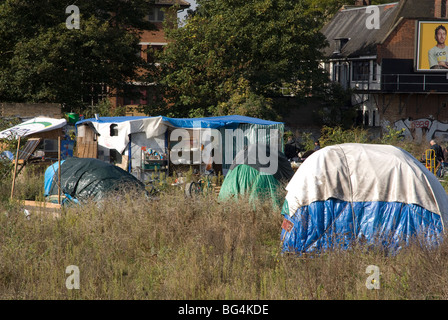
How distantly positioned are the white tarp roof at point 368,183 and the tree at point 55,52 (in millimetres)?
19659

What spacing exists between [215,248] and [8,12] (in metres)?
21.7

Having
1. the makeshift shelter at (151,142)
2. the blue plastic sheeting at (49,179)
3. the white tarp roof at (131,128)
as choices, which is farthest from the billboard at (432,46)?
the blue plastic sheeting at (49,179)

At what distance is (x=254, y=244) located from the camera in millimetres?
9617

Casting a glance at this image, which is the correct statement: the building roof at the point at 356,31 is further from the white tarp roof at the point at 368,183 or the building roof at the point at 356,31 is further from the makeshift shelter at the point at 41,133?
the white tarp roof at the point at 368,183

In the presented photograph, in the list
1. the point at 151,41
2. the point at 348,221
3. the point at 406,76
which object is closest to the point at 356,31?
the point at 406,76

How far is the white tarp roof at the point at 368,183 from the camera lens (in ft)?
31.3

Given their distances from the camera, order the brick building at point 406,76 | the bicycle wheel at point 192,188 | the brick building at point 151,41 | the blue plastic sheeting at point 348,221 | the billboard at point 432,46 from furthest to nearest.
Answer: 1. the brick building at point 406,76
2. the billboard at point 432,46
3. the brick building at point 151,41
4. the bicycle wheel at point 192,188
5. the blue plastic sheeting at point 348,221

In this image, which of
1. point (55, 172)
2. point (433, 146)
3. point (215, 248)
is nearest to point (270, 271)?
point (215, 248)

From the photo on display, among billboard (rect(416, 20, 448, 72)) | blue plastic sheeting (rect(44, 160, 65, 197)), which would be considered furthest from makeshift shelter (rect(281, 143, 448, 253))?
billboard (rect(416, 20, 448, 72))

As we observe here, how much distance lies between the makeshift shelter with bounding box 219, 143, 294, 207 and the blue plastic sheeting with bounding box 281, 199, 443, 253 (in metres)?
2.14

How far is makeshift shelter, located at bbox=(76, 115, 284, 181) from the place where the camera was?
61.9 feet

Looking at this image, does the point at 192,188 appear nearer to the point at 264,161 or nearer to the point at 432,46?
the point at 264,161
